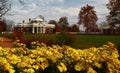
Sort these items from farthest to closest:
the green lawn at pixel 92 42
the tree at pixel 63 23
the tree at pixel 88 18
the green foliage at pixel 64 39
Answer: the tree at pixel 63 23, the tree at pixel 88 18, the green lawn at pixel 92 42, the green foliage at pixel 64 39

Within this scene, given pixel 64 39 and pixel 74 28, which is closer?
pixel 64 39

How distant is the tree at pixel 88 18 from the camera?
114m

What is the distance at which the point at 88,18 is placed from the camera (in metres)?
116

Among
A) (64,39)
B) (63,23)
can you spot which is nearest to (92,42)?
(64,39)

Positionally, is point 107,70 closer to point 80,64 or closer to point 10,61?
point 80,64

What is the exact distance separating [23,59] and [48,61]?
A: 0.47 metres

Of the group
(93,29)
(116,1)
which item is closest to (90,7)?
(93,29)

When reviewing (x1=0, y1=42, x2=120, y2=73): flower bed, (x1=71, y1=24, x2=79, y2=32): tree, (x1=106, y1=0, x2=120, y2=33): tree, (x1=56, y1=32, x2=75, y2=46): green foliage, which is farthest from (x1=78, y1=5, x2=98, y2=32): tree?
(x1=0, y1=42, x2=120, y2=73): flower bed

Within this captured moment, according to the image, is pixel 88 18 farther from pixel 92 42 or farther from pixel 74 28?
pixel 92 42

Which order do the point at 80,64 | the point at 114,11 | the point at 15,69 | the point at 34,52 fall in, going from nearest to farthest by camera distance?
the point at 15,69 < the point at 80,64 < the point at 34,52 < the point at 114,11

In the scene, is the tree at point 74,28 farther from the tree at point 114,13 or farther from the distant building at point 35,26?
the tree at point 114,13

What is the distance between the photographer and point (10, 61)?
5.61 m

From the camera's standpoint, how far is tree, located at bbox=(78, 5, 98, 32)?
373ft

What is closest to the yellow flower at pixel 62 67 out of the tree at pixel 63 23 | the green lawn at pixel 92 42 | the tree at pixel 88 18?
the green lawn at pixel 92 42
